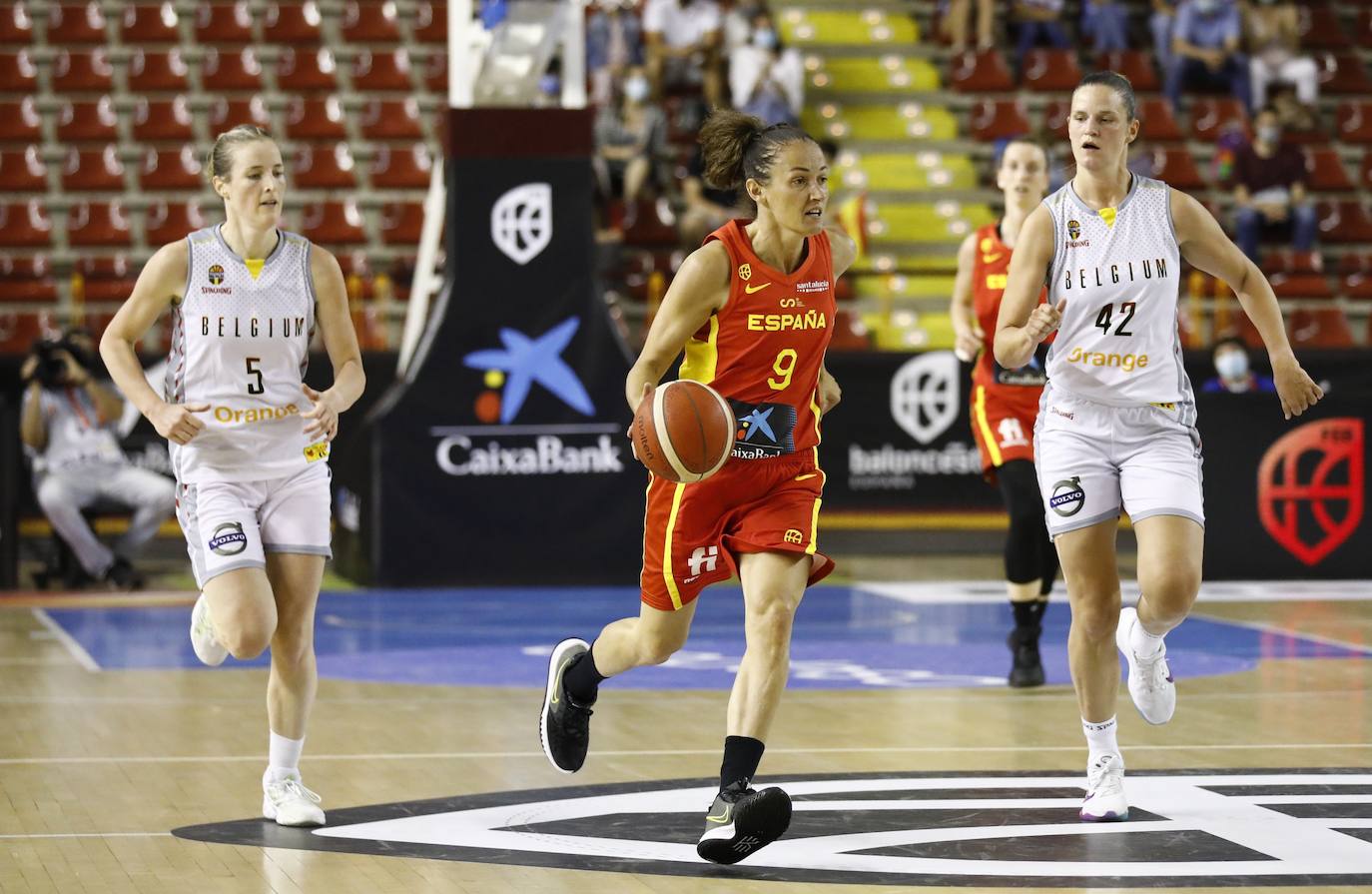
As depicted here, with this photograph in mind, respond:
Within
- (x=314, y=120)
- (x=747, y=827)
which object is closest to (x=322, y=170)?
(x=314, y=120)

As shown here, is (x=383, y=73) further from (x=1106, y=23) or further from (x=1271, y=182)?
(x=1271, y=182)

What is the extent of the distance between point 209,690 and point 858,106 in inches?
525

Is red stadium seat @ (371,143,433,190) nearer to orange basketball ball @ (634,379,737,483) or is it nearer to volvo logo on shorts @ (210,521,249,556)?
volvo logo on shorts @ (210,521,249,556)

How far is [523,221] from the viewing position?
45.8ft

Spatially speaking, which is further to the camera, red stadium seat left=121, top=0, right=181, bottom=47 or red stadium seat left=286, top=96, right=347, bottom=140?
red stadium seat left=121, top=0, right=181, bottom=47

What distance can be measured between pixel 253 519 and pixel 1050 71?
16.5m

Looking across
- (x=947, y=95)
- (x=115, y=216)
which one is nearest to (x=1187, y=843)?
(x=115, y=216)

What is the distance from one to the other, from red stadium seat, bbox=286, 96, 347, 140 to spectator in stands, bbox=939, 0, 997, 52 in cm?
621

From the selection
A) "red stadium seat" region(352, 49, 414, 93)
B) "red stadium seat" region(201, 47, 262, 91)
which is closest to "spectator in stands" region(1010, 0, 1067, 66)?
"red stadium seat" region(352, 49, 414, 93)

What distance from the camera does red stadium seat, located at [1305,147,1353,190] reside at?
2112 cm

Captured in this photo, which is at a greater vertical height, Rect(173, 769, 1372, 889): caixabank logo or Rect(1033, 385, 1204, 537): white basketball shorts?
Rect(1033, 385, 1204, 537): white basketball shorts

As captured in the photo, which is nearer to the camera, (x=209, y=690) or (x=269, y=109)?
(x=209, y=690)

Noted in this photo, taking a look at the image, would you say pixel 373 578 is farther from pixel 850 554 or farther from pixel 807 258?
pixel 807 258

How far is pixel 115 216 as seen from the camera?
19.0 m
